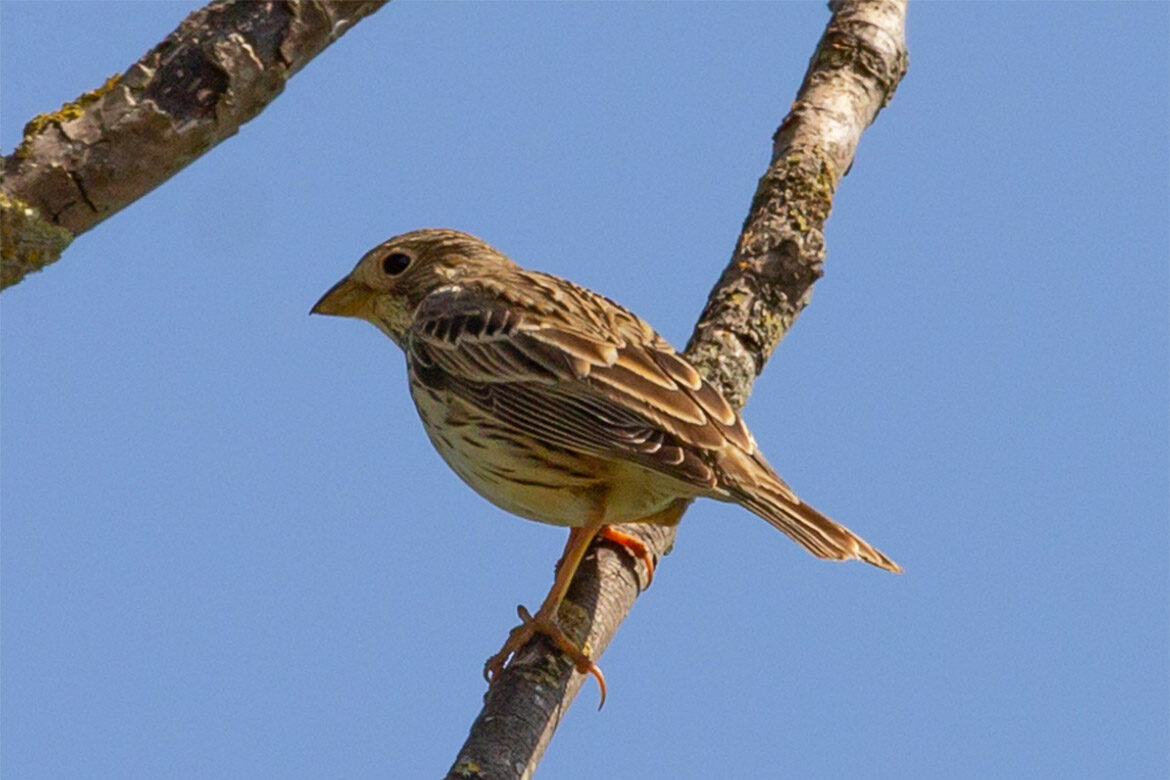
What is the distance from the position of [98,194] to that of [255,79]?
502 millimetres

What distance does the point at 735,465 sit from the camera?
640cm

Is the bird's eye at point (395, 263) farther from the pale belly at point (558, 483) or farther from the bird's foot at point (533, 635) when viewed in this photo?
the bird's foot at point (533, 635)

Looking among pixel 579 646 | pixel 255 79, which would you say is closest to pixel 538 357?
pixel 579 646

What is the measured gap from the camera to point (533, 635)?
238 inches

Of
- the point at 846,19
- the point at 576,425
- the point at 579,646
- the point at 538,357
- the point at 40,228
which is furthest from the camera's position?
the point at 846,19

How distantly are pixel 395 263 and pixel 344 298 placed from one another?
343mm

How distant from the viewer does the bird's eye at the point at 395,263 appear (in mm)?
8359

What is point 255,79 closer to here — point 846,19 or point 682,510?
point 682,510

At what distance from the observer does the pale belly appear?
6613 mm

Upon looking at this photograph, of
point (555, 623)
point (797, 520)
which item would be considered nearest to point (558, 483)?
→ point (555, 623)

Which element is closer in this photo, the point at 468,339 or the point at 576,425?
the point at 576,425

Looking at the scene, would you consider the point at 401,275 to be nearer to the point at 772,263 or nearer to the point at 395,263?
the point at 395,263

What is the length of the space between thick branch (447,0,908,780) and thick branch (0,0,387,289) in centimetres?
241

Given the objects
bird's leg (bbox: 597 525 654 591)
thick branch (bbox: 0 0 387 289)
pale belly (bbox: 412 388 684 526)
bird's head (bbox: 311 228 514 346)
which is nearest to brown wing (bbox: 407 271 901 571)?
pale belly (bbox: 412 388 684 526)
